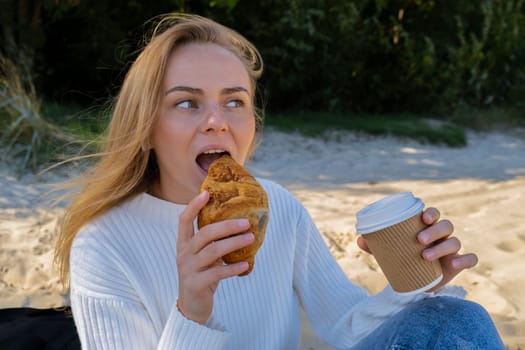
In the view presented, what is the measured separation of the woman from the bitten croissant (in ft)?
0.11

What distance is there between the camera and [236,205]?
1367 mm

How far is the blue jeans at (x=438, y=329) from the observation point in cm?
154

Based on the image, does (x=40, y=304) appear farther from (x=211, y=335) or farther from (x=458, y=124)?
(x=458, y=124)

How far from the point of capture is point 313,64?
10.3 m

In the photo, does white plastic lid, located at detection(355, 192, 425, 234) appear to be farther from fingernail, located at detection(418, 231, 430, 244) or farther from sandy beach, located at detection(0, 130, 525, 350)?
sandy beach, located at detection(0, 130, 525, 350)

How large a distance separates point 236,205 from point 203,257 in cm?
15

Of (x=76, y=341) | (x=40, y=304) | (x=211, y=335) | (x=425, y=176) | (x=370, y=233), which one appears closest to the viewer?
(x=211, y=335)

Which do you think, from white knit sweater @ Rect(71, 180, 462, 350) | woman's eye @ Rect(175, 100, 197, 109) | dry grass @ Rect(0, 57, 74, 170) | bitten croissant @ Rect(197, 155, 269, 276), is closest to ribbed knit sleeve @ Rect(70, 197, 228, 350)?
white knit sweater @ Rect(71, 180, 462, 350)

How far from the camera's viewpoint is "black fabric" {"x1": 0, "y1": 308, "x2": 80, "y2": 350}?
2.04 metres

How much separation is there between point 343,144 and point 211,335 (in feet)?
22.2

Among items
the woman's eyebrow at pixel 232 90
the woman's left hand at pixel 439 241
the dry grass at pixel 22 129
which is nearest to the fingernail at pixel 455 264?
the woman's left hand at pixel 439 241

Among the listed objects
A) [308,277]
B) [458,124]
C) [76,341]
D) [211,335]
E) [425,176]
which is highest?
[211,335]

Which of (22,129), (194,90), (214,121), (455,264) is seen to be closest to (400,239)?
(455,264)

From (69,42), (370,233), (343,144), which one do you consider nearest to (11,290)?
(370,233)
